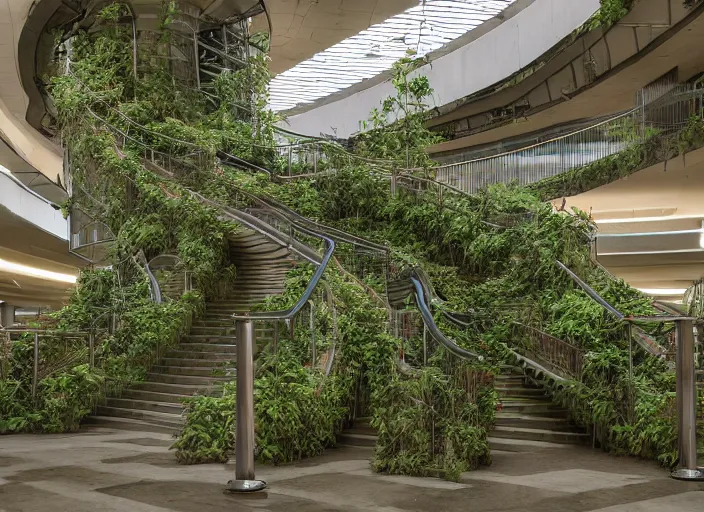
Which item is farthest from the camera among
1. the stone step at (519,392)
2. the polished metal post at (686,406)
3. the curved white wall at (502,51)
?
the curved white wall at (502,51)

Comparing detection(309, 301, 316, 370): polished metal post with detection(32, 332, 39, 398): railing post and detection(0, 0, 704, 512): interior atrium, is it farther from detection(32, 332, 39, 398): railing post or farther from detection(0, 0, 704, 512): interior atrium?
detection(32, 332, 39, 398): railing post

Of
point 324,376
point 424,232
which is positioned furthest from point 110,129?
point 324,376

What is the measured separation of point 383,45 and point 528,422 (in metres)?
25.8

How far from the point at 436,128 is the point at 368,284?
2221 cm

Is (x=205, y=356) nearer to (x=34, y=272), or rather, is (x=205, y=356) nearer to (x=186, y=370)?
(x=186, y=370)

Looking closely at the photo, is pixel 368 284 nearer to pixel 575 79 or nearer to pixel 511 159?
pixel 511 159

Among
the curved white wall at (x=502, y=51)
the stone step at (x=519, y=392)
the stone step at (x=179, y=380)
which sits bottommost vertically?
the stone step at (x=519, y=392)

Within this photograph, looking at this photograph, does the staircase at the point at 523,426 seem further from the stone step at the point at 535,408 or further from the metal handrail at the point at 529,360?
the metal handrail at the point at 529,360

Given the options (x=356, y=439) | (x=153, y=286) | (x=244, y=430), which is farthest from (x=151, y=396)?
(x=244, y=430)

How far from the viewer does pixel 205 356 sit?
14.7 metres

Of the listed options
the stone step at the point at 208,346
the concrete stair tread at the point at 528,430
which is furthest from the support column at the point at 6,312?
the concrete stair tread at the point at 528,430

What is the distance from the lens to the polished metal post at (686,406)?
906 centimetres

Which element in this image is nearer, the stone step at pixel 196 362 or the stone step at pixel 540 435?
the stone step at pixel 540 435

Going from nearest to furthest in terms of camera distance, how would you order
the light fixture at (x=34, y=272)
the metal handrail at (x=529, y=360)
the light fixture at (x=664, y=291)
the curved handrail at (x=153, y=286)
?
the metal handrail at (x=529, y=360) < the curved handrail at (x=153, y=286) < the light fixture at (x=664, y=291) < the light fixture at (x=34, y=272)
